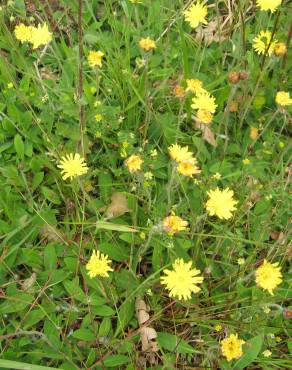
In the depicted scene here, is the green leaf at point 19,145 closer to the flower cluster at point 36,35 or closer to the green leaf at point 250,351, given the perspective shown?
the flower cluster at point 36,35

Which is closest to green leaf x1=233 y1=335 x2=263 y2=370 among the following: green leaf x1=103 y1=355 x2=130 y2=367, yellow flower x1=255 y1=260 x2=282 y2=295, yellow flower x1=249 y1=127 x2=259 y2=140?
yellow flower x1=255 y1=260 x2=282 y2=295

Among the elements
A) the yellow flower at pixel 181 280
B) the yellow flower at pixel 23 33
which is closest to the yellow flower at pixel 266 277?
the yellow flower at pixel 181 280

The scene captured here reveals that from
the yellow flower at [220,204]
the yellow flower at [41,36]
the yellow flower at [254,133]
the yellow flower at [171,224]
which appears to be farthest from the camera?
the yellow flower at [254,133]

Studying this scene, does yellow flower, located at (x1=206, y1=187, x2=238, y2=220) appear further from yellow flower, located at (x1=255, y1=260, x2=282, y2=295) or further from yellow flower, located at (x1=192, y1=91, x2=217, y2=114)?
yellow flower, located at (x1=192, y1=91, x2=217, y2=114)

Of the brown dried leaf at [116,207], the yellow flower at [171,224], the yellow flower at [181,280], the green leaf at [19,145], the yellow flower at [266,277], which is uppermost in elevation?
the green leaf at [19,145]

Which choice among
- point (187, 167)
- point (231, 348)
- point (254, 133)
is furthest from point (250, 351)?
point (254, 133)

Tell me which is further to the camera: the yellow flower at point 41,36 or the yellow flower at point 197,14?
the yellow flower at point 197,14

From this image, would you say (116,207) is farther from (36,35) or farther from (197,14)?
(197,14)
